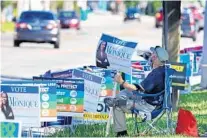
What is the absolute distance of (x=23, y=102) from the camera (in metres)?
9.60

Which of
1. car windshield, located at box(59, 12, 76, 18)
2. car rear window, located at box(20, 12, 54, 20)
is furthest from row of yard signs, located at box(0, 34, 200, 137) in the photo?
car windshield, located at box(59, 12, 76, 18)

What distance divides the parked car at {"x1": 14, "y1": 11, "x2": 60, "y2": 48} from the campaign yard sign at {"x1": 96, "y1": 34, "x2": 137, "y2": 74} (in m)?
23.0

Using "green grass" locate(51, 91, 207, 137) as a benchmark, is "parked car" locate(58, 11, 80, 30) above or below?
below

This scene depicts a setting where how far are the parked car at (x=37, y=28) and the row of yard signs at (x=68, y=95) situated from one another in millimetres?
21008

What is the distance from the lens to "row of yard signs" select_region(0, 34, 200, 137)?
9.59 meters

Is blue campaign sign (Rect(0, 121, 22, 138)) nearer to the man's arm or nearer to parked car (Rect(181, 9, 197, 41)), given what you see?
the man's arm

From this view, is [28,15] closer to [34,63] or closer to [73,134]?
[34,63]

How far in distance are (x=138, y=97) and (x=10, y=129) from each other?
219 cm

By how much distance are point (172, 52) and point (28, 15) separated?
1955 centimetres

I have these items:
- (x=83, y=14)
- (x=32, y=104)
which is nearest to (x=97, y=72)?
(x=32, y=104)

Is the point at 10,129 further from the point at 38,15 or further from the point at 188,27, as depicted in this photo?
the point at 188,27

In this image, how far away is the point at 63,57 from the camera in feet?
96.8

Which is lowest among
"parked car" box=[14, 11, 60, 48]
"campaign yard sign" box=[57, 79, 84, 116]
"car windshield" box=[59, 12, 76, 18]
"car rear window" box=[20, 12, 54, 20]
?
"car windshield" box=[59, 12, 76, 18]

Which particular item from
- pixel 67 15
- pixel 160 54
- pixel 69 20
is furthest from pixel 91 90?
pixel 67 15
